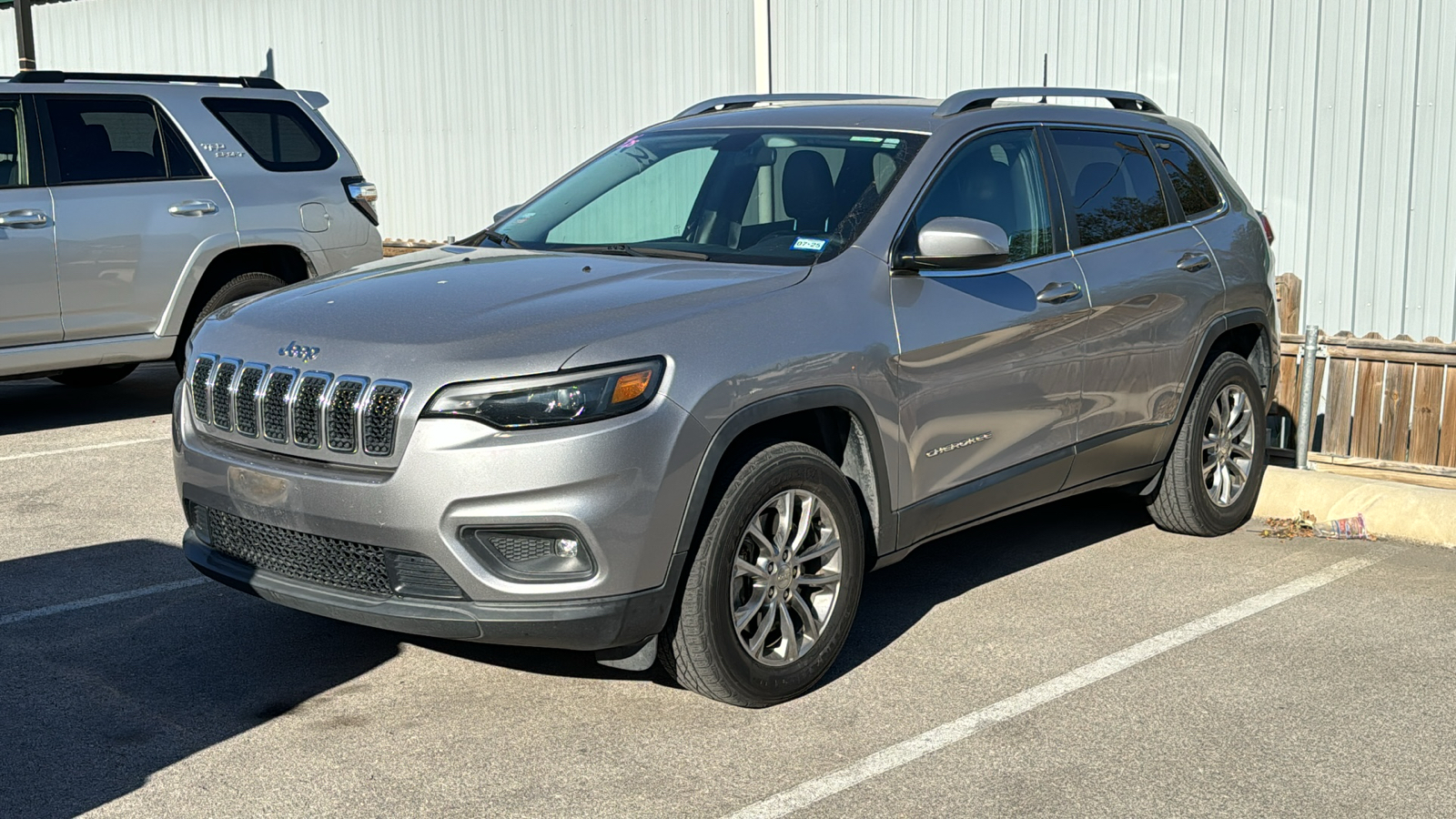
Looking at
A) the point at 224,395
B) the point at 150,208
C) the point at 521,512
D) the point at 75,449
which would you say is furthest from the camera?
the point at 150,208

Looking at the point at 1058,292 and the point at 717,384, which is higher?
the point at 1058,292

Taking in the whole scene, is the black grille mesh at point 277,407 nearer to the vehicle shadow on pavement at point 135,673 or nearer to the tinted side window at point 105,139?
the vehicle shadow on pavement at point 135,673

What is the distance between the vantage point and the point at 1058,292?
5480 mm

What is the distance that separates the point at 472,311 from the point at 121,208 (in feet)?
17.8

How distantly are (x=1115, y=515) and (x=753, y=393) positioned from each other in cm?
338

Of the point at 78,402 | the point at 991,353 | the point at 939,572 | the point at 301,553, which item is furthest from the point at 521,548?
the point at 78,402

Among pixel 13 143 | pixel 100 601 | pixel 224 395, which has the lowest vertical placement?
pixel 100 601

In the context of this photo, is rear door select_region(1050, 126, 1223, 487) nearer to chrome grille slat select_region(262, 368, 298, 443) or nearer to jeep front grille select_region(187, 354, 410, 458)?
jeep front grille select_region(187, 354, 410, 458)

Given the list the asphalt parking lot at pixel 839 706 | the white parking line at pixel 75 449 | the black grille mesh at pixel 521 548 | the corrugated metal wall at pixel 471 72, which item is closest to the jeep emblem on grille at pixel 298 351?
the black grille mesh at pixel 521 548

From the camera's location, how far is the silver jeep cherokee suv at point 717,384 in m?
4.04

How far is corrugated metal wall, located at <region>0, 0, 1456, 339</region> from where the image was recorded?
944 cm

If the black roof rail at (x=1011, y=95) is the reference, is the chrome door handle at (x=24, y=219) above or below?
below

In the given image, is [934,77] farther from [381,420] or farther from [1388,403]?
[381,420]

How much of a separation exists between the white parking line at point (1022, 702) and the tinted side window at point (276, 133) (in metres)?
6.63
